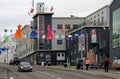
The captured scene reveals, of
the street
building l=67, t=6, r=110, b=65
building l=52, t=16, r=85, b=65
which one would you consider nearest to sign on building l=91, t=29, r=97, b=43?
building l=67, t=6, r=110, b=65

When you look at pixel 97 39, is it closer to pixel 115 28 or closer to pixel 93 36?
pixel 93 36

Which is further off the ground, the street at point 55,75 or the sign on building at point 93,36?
the sign on building at point 93,36

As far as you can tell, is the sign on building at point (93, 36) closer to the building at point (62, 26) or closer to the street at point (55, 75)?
the building at point (62, 26)

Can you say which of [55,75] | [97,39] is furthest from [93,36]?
[55,75]

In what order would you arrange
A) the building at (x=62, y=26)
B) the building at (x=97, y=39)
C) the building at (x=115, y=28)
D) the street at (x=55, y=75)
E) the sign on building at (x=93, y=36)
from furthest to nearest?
the building at (x=62, y=26) → the building at (x=97, y=39) → the sign on building at (x=93, y=36) → the building at (x=115, y=28) → the street at (x=55, y=75)

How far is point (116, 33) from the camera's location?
2840 inches

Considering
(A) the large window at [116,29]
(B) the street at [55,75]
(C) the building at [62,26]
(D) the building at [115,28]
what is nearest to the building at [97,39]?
(D) the building at [115,28]

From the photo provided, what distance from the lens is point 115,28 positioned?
2872 inches

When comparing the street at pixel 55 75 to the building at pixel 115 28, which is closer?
the street at pixel 55 75

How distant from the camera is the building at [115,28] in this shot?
7088 centimetres

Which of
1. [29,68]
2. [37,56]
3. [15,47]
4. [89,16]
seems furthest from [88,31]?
[15,47]

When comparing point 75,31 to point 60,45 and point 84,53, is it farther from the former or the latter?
point 60,45

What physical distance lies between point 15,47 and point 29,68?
106527mm

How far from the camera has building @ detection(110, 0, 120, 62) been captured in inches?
2790
